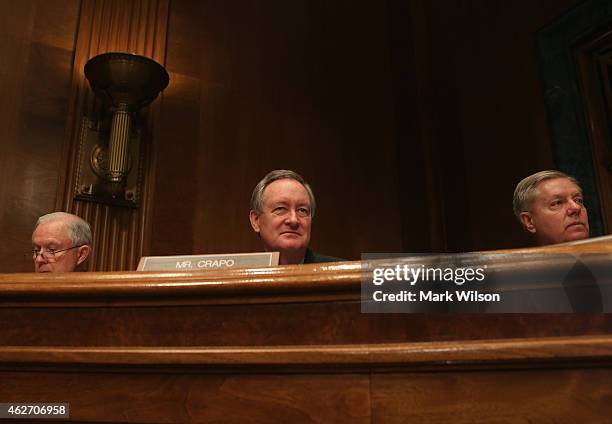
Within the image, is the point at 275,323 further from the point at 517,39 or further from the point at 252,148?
the point at 517,39

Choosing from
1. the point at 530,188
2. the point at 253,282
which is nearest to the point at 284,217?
the point at 530,188

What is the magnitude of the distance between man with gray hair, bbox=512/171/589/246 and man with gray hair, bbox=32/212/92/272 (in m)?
1.59

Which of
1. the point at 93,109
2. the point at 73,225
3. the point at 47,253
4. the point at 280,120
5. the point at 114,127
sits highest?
the point at 280,120

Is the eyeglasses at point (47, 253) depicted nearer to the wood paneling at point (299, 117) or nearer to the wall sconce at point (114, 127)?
the wood paneling at point (299, 117)

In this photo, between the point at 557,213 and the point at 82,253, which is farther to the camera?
the point at 82,253

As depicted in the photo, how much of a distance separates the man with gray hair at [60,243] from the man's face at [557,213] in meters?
1.59

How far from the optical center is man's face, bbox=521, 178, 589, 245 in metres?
2.00

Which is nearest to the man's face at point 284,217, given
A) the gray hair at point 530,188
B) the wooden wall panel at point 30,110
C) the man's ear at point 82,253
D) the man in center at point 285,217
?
the man in center at point 285,217

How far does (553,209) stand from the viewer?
205 centimetres

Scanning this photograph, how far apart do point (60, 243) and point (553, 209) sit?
172cm

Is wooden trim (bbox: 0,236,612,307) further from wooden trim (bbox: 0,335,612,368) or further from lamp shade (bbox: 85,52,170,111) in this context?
lamp shade (bbox: 85,52,170,111)

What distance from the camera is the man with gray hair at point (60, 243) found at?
212 centimetres

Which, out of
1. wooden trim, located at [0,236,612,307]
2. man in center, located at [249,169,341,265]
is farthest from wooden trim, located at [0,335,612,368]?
Answer: man in center, located at [249,169,341,265]

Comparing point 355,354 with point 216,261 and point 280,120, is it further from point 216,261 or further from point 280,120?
point 280,120
